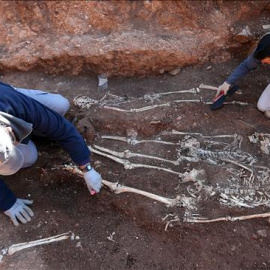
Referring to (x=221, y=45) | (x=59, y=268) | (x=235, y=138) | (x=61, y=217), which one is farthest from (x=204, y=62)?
(x=59, y=268)

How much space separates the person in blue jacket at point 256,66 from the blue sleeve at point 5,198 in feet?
6.11

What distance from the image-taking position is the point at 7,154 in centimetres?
200

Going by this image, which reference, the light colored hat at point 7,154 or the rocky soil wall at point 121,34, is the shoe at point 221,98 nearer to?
the rocky soil wall at point 121,34

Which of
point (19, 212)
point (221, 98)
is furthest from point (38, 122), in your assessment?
point (221, 98)

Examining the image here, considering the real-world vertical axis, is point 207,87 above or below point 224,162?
above

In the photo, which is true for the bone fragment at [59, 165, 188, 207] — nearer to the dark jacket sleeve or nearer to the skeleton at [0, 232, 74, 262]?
the dark jacket sleeve

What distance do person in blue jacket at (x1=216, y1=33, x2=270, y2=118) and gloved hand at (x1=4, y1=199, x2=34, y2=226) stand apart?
1828mm

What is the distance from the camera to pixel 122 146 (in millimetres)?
3014

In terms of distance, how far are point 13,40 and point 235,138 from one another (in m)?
2.38

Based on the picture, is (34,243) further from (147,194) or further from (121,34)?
(121,34)

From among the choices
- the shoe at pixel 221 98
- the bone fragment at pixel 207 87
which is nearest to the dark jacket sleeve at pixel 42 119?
the shoe at pixel 221 98

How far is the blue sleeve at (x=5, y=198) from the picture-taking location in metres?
2.50

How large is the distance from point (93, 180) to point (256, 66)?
5.07 feet

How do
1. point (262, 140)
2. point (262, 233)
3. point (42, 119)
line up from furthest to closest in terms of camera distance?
point (262, 140) < point (262, 233) < point (42, 119)
